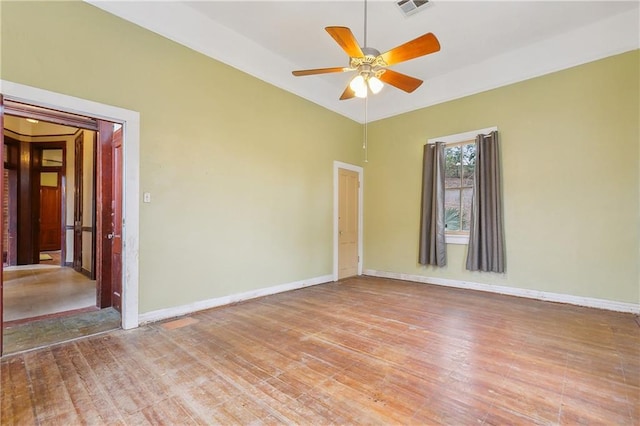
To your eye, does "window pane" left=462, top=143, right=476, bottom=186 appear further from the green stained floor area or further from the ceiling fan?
the green stained floor area

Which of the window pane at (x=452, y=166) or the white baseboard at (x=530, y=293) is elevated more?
A: the window pane at (x=452, y=166)

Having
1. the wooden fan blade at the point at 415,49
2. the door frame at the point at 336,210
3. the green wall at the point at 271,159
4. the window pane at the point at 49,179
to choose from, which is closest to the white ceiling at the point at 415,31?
the green wall at the point at 271,159

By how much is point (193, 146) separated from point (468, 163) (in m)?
4.49

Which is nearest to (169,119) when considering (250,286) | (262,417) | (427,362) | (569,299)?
(250,286)

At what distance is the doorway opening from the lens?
3.29 m

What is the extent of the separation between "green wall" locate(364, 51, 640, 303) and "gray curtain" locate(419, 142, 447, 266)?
0.23m

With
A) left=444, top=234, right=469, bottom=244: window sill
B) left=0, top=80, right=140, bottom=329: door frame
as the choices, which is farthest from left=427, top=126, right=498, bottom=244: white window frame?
left=0, top=80, right=140, bottom=329: door frame

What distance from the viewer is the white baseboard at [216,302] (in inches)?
130

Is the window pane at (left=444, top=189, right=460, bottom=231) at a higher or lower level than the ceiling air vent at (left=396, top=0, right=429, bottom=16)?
lower

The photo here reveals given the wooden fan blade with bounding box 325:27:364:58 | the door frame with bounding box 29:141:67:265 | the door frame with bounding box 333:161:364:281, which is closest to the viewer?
the wooden fan blade with bounding box 325:27:364:58

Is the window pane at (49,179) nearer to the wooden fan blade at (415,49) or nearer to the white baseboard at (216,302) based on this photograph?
the white baseboard at (216,302)

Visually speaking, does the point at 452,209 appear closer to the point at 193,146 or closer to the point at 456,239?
the point at 456,239

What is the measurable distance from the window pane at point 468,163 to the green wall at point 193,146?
2667 mm

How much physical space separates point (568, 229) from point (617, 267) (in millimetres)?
687
